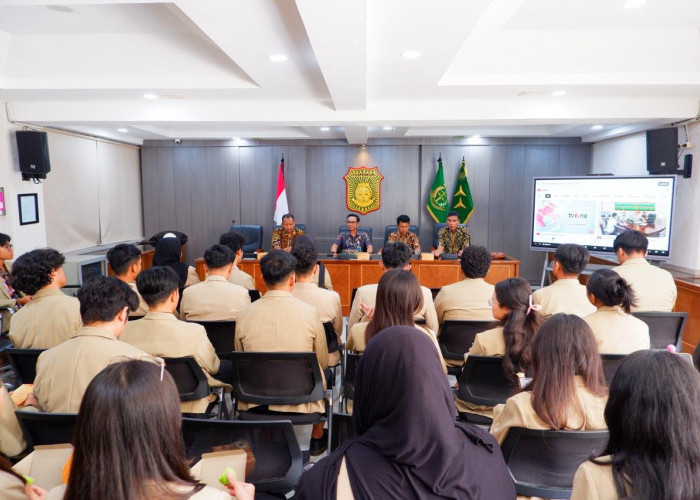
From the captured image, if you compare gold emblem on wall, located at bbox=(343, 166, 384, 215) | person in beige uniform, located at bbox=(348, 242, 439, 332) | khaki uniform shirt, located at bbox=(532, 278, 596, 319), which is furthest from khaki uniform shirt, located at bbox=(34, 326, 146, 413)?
gold emblem on wall, located at bbox=(343, 166, 384, 215)

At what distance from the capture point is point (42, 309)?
2814mm

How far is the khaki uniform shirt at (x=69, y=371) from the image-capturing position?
76.5 inches

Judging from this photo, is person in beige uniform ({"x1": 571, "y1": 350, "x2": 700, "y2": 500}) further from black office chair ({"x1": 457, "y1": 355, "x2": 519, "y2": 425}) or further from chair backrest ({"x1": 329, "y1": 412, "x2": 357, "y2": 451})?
black office chair ({"x1": 457, "y1": 355, "x2": 519, "y2": 425})

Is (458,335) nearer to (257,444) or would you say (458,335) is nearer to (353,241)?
(257,444)

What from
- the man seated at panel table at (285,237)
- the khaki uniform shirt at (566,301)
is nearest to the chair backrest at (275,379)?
the khaki uniform shirt at (566,301)

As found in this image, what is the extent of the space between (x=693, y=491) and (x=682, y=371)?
0.24 metres

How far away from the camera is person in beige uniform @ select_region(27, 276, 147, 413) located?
1.94 m

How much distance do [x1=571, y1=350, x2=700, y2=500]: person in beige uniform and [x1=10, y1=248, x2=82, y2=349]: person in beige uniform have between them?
296cm

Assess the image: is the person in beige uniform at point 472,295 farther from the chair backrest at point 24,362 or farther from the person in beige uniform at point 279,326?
the chair backrest at point 24,362

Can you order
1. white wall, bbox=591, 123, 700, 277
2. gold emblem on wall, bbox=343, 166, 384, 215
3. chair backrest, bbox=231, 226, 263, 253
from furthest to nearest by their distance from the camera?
gold emblem on wall, bbox=343, 166, 384, 215
chair backrest, bbox=231, 226, 263, 253
white wall, bbox=591, 123, 700, 277

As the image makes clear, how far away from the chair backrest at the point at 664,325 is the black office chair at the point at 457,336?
110 cm

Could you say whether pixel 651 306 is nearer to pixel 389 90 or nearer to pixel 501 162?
pixel 389 90

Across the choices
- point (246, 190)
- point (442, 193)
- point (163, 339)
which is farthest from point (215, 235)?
point (163, 339)

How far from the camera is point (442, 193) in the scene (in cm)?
866
